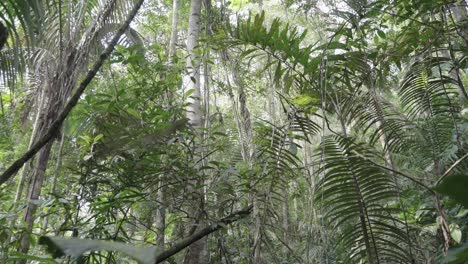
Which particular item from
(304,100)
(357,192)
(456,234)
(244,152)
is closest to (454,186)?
(456,234)

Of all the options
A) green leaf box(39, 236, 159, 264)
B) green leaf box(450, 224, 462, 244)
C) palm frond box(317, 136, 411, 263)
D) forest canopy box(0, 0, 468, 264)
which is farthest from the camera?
palm frond box(317, 136, 411, 263)

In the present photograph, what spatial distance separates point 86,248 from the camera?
0.55 meters

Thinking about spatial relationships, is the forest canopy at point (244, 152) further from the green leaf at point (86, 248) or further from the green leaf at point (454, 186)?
the green leaf at point (454, 186)

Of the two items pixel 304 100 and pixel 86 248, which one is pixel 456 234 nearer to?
pixel 304 100

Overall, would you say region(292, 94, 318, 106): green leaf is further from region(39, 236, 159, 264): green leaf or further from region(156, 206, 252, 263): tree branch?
region(39, 236, 159, 264): green leaf

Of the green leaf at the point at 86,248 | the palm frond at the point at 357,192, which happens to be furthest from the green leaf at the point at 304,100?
the green leaf at the point at 86,248

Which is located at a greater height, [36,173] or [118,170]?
[36,173]

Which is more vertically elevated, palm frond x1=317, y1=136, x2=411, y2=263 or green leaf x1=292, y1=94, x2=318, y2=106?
green leaf x1=292, y1=94, x2=318, y2=106

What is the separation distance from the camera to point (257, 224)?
6.39 ft

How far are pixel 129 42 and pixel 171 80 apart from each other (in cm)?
239

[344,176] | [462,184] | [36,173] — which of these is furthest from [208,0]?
[462,184]

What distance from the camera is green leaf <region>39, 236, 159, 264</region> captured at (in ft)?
1.63

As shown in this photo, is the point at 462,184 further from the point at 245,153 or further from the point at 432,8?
the point at 245,153

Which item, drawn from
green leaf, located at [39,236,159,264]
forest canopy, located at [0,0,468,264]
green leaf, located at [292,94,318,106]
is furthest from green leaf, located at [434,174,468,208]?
green leaf, located at [292,94,318,106]
